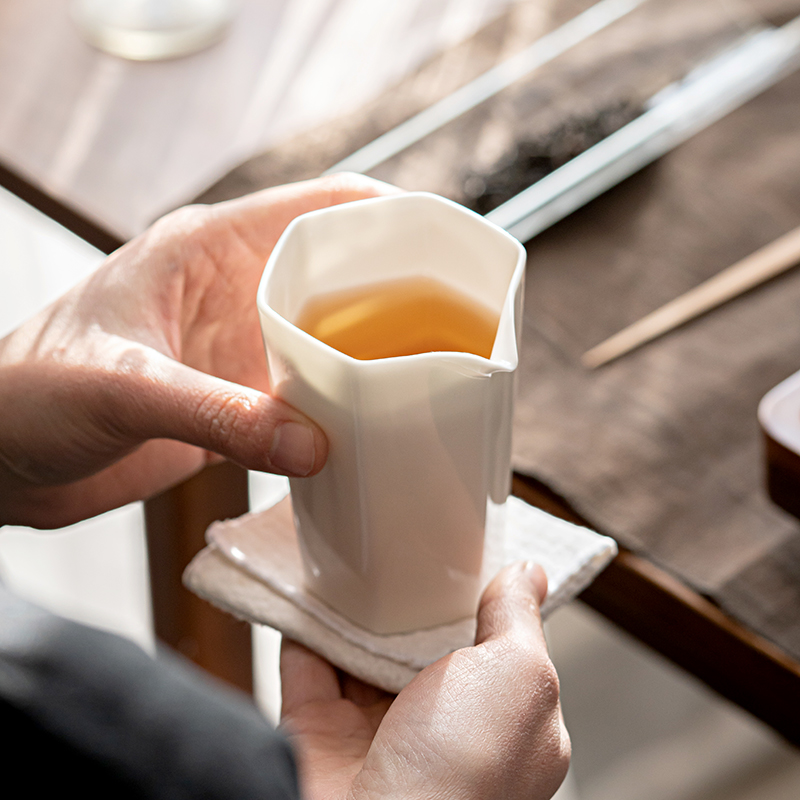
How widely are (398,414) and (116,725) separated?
0.18 meters

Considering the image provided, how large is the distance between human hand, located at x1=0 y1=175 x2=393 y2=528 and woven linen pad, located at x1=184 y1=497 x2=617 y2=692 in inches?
2.7

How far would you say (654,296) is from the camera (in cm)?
62

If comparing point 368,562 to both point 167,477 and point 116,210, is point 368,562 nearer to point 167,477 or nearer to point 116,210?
point 167,477

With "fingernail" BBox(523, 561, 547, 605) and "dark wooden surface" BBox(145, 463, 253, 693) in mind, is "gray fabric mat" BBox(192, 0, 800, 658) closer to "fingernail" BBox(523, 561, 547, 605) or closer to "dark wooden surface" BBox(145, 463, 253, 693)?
"fingernail" BBox(523, 561, 547, 605)

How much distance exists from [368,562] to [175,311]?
18 cm

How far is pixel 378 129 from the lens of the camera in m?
0.75

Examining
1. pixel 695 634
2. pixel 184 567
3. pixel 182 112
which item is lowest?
pixel 184 567

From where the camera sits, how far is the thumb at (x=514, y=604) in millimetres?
418

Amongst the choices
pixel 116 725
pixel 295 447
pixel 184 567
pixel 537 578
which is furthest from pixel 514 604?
pixel 184 567

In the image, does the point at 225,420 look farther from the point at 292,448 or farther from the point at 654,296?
the point at 654,296

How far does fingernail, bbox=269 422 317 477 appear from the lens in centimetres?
37

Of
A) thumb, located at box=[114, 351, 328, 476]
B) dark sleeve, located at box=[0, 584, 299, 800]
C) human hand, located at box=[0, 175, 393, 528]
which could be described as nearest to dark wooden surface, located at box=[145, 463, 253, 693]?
human hand, located at box=[0, 175, 393, 528]

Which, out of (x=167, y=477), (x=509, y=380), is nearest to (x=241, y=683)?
(x=167, y=477)

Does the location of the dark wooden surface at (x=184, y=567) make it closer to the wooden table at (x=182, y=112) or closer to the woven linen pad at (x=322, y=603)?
the wooden table at (x=182, y=112)
